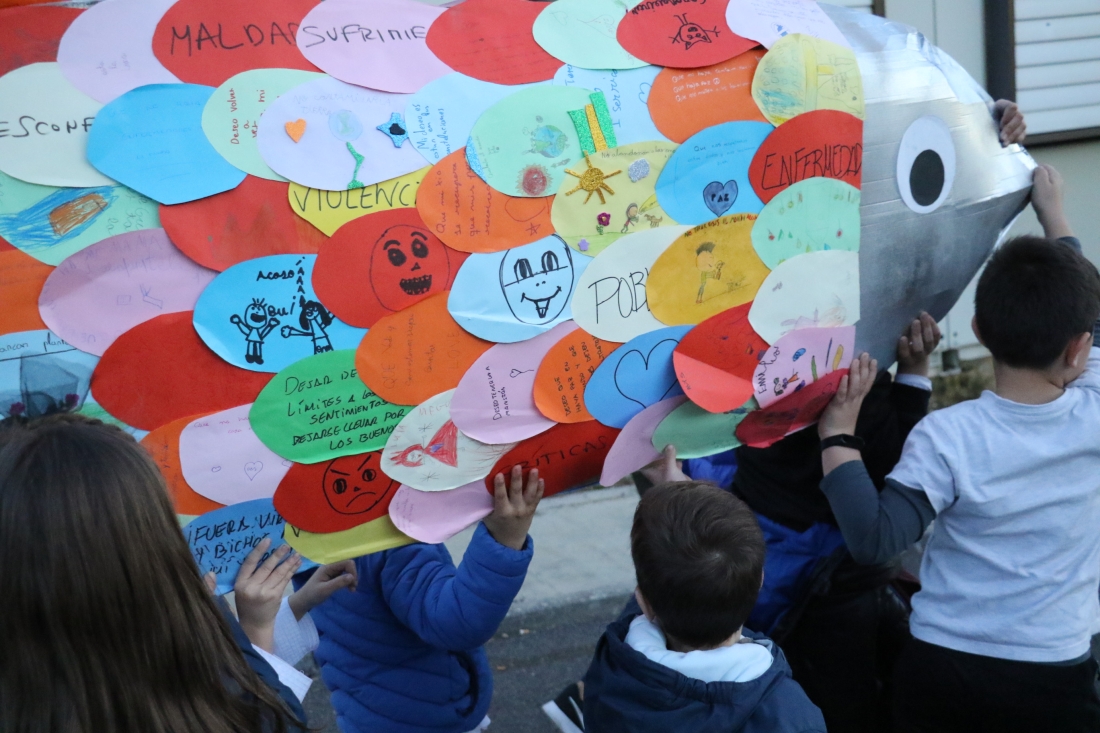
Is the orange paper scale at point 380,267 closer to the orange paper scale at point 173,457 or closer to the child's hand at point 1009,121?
the orange paper scale at point 173,457

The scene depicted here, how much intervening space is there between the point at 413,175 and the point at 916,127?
3.76 feet

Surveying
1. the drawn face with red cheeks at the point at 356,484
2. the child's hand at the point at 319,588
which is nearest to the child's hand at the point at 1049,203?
the drawn face with red cheeks at the point at 356,484

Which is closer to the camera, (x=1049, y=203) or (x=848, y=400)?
(x=848, y=400)

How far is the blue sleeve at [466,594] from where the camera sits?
1678mm

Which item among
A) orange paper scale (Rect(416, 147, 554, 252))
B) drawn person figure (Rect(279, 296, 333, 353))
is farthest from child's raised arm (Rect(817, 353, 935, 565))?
drawn person figure (Rect(279, 296, 333, 353))

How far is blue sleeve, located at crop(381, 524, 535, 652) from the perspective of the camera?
5.50ft

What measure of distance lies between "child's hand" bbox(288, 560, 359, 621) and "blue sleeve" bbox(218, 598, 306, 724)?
347 millimetres

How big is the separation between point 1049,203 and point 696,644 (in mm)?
1468

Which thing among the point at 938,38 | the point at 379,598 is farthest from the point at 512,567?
the point at 938,38

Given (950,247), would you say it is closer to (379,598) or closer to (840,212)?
(840,212)

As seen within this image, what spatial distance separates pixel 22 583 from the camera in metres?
0.95

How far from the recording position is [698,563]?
54.1 inches

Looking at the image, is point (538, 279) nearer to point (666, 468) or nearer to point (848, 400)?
point (666, 468)

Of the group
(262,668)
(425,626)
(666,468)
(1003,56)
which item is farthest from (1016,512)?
(1003,56)
